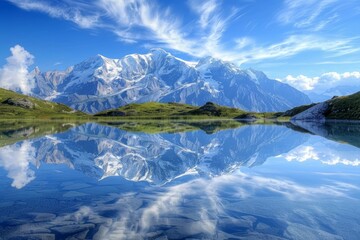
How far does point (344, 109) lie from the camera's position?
173m

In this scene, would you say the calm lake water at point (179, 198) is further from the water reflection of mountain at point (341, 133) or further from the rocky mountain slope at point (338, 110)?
the rocky mountain slope at point (338, 110)

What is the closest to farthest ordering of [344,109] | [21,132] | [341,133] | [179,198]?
[179,198], [341,133], [21,132], [344,109]

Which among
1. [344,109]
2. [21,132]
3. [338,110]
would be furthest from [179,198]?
[338,110]

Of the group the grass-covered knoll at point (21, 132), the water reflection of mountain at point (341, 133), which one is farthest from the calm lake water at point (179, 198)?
the grass-covered knoll at point (21, 132)

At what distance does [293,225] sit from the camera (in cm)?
1622

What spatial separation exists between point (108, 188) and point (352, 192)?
56.9 feet

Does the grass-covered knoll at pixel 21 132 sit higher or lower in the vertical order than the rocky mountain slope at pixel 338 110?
lower

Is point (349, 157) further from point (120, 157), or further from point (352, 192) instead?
point (120, 157)

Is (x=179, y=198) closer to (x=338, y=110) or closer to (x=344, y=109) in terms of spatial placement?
(x=344, y=109)

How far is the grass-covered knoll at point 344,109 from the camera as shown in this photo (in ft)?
526

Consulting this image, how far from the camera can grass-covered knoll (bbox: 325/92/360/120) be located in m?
160

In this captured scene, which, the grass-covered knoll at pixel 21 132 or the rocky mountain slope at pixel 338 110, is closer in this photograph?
the grass-covered knoll at pixel 21 132

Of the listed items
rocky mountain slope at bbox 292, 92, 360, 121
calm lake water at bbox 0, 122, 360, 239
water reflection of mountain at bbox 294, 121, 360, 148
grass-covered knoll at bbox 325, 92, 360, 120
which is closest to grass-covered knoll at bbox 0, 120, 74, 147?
calm lake water at bbox 0, 122, 360, 239

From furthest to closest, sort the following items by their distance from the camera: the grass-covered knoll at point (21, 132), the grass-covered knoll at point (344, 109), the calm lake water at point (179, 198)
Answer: the grass-covered knoll at point (344, 109), the grass-covered knoll at point (21, 132), the calm lake water at point (179, 198)
